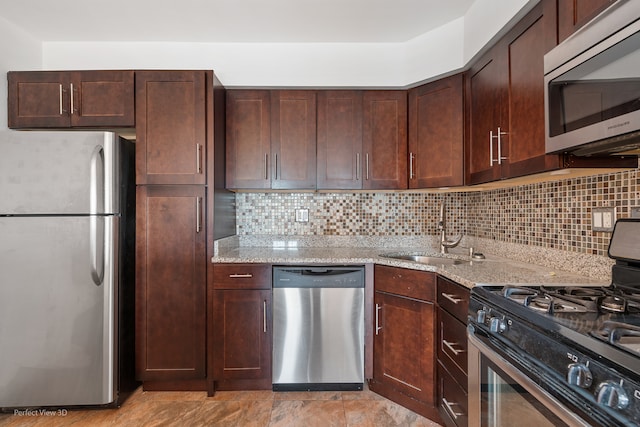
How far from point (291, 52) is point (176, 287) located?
1894 millimetres

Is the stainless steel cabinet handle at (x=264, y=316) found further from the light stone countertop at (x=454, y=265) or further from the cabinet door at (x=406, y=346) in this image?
the cabinet door at (x=406, y=346)

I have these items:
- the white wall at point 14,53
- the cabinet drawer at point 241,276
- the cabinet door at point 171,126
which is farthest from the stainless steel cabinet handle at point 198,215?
the white wall at point 14,53

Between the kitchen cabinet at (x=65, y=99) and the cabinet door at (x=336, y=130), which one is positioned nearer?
the kitchen cabinet at (x=65, y=99)

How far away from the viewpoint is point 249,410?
2.04 meters

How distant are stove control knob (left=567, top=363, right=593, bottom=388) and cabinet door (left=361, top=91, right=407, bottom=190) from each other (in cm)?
179

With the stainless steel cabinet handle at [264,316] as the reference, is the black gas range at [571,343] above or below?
above

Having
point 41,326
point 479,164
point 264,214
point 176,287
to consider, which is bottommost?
point 41,326

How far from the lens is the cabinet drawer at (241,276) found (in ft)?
7.18

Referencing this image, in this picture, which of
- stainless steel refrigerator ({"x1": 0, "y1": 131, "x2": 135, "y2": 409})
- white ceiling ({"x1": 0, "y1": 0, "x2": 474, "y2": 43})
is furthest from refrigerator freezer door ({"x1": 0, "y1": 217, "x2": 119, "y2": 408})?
white ceiling ({"x1": 0, "y1": 0, "x2": 474, "y2": 43})

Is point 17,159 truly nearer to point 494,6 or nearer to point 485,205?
Answer: point 494,6

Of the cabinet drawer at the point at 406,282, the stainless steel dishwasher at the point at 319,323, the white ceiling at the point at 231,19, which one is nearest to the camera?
the cabinet drawer at the point at 406,282

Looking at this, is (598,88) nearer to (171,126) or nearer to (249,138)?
(249,138)

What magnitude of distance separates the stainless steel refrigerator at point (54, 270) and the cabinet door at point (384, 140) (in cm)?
175

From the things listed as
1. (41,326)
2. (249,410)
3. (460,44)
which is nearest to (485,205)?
(460,44)
